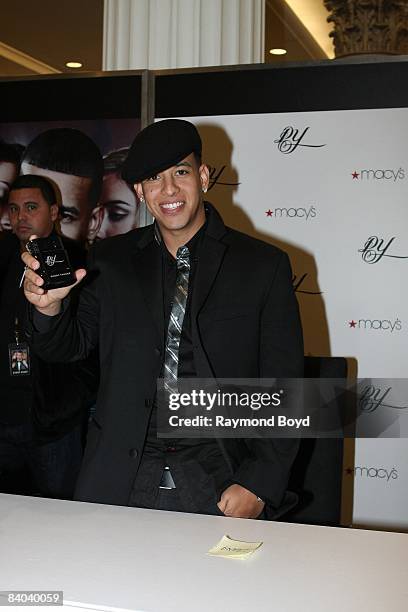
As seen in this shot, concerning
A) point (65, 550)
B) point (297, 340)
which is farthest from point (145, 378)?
point (65, 550)

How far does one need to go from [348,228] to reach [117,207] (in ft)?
3.27

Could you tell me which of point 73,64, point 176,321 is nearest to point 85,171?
point 176,321

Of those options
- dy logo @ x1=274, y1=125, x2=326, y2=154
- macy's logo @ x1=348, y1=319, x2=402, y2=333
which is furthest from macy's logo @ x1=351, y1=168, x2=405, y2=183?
macy's logo @ x1=348, y1=319, x2=402, y2=333

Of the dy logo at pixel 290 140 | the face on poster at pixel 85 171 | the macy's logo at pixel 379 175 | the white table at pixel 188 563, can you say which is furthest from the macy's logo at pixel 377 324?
the white table at pixel 188 563

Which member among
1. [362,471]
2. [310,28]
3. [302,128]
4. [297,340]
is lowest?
[362,471]

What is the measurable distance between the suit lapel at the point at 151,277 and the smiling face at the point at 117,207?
1.26m

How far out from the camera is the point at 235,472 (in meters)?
2.15

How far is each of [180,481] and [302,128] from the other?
6.11 ft

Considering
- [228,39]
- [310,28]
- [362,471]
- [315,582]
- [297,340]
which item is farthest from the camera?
[310,28]

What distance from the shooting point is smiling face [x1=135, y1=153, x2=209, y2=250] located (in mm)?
2250

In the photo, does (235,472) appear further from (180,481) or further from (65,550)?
(65,550)

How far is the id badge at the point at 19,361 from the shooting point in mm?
3188

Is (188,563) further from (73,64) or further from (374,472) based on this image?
(73,64)

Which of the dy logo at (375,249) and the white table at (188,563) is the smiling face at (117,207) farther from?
the white table at (188,563)
